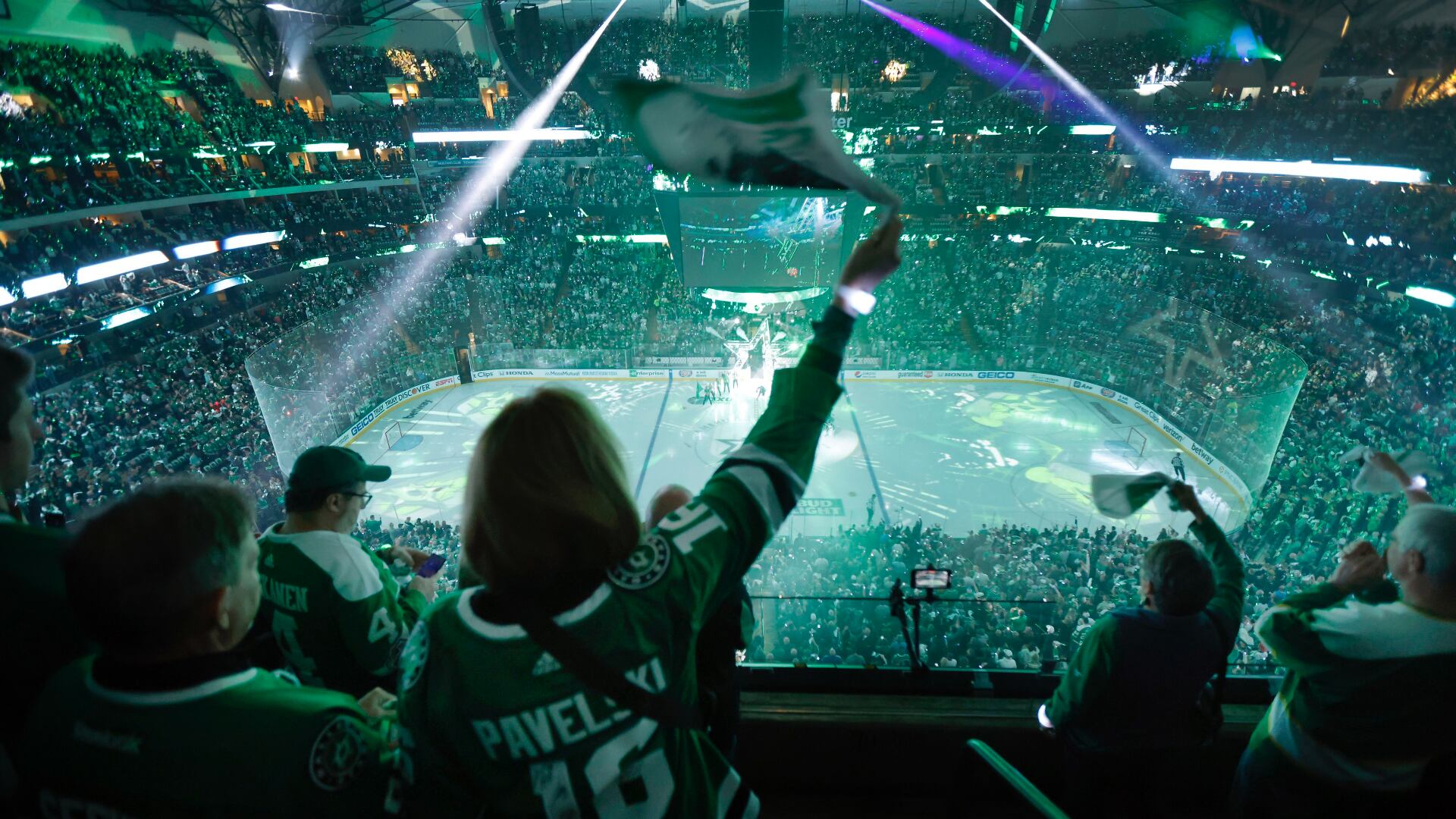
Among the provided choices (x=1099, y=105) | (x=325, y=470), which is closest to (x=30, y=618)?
(x=325, y=470)

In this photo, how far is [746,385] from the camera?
20.9 m

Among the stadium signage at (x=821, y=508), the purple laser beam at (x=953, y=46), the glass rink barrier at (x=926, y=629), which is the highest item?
the purple laser beam at (x=953, y=46)

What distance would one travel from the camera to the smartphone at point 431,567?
249 centimetres

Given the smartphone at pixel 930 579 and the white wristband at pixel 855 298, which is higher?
the white wristband at pixel 855 298

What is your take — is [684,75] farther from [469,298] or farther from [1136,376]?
[1136,376]

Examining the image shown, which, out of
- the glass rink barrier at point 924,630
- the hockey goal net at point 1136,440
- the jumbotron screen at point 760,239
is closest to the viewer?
the glass rink barrier at point 924,630

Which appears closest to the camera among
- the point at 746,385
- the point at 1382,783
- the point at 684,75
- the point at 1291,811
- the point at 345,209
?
the point at 1382,783

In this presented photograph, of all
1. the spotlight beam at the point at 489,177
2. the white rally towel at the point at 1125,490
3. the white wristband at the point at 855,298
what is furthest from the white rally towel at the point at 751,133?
the spotlight beam at the point at 489,177

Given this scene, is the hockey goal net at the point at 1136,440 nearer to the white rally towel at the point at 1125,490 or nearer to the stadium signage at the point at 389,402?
the white rally towel at the point at 1125,490

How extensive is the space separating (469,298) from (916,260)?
60.1ft

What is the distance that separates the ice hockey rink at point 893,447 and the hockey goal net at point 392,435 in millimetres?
55

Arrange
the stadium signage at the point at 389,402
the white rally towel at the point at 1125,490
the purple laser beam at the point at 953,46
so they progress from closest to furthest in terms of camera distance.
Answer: the white rally towel at the point at 1125,490
the stadium signage at the point at 389,402
the purple laser beam at the point at 953,46

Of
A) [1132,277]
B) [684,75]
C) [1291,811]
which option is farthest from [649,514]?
[684,75]

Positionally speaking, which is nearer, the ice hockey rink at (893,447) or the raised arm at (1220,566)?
the raised arm at (1220,566)
